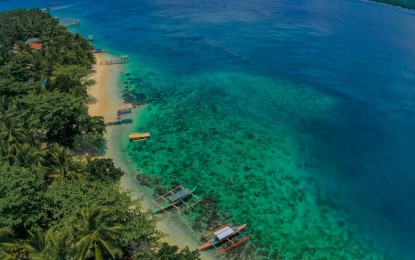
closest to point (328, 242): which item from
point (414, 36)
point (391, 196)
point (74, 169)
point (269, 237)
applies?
point (269, 237)

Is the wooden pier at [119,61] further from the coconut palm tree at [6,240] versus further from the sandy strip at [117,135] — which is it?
the coconut palm tree at [6,240]

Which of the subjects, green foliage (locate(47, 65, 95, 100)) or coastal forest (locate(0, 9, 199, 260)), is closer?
coastal forest (locate(0, 9, 199, 260))

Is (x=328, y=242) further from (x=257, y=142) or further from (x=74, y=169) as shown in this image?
(x=74, y=169)

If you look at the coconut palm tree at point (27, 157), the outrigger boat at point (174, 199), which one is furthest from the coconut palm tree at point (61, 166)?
the outrigger boat at point (174, 199)

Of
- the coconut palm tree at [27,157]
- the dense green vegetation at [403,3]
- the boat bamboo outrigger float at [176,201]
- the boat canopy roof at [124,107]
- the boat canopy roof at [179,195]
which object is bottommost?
the boat bamboo outrigger float at [176,201]

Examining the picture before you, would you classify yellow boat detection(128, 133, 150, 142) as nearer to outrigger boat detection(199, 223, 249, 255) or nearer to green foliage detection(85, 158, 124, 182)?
green foliage detection(85, 158, 124, 182)

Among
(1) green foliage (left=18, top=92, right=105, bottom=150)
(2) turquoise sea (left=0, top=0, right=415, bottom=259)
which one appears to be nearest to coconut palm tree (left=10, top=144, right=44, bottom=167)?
(1) green foliage (left=18, top=92, right=105, bottom=150)
